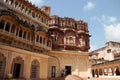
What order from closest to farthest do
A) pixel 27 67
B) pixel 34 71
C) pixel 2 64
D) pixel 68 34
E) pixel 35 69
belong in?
1. pixel 2 64
2. pixel 27 67
3. pixel 34 71
4. pixel 35 69
5. pixel 68 34

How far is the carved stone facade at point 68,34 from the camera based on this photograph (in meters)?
31.4

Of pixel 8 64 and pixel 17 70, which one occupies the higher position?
pixel 8 64

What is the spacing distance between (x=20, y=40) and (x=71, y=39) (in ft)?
47.1

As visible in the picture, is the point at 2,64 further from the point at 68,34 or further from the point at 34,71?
the point at 68,34

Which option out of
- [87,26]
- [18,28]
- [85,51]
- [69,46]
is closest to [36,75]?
[18,28]

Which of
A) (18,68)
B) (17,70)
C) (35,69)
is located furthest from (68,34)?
(17,70)

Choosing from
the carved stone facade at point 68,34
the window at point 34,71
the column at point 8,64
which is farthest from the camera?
the carved stone facade at point 68,34

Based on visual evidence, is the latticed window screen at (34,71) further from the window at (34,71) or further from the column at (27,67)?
the column at (27,67)

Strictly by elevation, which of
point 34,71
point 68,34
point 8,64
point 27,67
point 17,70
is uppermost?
point 68,34

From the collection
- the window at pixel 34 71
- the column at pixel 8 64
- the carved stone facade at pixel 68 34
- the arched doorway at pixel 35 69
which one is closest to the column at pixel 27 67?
the arched doorway at pixel 35 69

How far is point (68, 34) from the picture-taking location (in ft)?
108

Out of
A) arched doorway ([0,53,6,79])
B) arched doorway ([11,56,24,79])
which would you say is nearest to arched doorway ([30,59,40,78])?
arched doorway ([11,56,24,79])

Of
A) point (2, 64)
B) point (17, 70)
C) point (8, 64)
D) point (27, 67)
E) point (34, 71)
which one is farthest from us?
point (34, 71)

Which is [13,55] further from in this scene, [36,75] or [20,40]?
[36,75]
